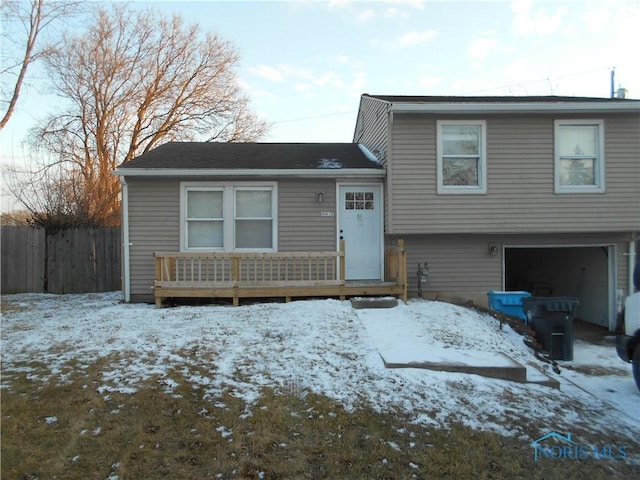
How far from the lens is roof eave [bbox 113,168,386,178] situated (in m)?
9.31

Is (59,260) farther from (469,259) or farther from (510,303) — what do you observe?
(510,303)

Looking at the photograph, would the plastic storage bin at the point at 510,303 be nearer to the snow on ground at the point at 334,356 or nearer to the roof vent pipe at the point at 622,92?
the snow on ground at the point at 334,356

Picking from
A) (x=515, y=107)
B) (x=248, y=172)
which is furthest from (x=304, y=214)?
(x=515, y=107)

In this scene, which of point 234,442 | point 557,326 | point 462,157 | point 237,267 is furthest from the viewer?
point 462,157

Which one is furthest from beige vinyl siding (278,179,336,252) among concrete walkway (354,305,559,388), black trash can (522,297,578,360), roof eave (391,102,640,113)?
black trash can (522,297,578,360)

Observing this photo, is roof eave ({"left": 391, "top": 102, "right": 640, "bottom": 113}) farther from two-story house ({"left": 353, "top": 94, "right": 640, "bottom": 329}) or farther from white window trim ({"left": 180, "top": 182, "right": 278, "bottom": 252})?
white window trim ({"left": 180, "top": 182, "right": 278, "bottom": 252})

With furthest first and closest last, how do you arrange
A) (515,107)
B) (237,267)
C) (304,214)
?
(304,214) < (515,107) < (237,267)

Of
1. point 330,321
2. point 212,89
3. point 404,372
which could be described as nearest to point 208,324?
point 330,321

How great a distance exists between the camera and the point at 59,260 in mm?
12375

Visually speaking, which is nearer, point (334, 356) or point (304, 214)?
point (334, 356)

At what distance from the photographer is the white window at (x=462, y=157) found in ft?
30.8

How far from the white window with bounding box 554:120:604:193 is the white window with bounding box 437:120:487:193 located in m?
1.63

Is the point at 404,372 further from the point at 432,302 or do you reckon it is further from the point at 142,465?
the point at 432,302

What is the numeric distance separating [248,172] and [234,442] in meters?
6.74
